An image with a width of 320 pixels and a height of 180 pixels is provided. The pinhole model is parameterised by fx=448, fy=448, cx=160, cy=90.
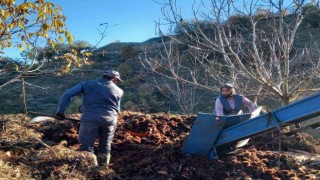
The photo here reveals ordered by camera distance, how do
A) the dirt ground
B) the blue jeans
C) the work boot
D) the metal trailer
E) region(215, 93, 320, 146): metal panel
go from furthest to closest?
the blue jeans
the work boot
the dirt ground
the metal trailer
region(215, 93, 320, 146): metal panel

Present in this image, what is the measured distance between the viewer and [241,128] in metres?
5.87

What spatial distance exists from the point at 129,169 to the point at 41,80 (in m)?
22.9

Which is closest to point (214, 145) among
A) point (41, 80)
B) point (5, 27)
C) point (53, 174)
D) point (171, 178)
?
point (171, 178)

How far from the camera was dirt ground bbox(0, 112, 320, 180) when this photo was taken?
18.4 ft

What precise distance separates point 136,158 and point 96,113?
34.7 inches

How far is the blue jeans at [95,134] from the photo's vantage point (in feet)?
20.9

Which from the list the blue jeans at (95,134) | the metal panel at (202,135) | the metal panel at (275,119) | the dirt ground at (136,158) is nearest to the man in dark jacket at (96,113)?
the blue jeans at (95,134)

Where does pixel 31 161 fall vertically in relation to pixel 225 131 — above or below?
below

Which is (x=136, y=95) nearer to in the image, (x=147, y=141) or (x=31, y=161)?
(x=147, y=141)

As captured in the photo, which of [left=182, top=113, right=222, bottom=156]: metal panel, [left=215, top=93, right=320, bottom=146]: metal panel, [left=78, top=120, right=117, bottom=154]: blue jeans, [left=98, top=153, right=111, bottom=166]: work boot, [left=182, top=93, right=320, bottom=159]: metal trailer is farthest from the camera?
[left=78, top=120, right=117, bottom=154]: blue jeans

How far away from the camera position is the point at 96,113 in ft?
20.9

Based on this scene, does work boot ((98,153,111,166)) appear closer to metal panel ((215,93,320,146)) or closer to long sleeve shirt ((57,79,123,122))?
long sleeve shirt ((57,79,123,122))

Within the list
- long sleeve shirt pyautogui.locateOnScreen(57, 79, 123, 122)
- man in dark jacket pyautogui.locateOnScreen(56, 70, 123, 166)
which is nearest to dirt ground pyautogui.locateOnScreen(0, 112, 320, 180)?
man in dark jacket pyautogui.locateOnScreen(56, 70, 123, 166)

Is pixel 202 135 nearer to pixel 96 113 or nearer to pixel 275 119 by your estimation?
pixel 275 119
